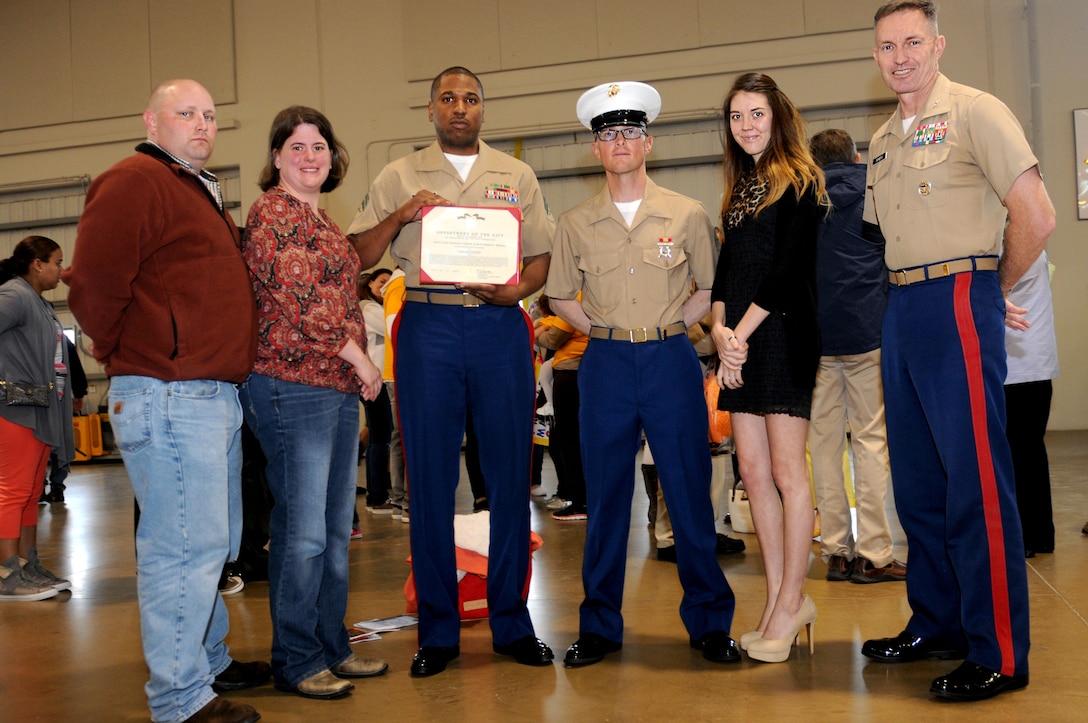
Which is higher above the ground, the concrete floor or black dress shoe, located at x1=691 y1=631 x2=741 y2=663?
black dress shoe, located at x1=691 y1=631 x2=741 y2=663

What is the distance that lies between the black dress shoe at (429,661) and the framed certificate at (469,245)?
1209mm

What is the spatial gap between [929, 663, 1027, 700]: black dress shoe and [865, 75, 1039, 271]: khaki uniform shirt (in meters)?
1.17

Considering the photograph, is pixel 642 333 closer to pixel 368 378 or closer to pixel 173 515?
pixel 368 378

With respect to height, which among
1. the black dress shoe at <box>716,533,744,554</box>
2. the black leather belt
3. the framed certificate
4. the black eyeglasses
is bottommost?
the black dress shoe at <box>716,533,744,554</box>

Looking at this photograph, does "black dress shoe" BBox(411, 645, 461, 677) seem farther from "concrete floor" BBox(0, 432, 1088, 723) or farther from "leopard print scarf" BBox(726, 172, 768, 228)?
"leopard print scarf" BBox(726, 172, 768, 228)

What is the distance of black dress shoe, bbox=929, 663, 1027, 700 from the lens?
2.70m

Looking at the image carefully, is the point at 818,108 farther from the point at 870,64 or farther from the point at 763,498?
the point at 763,498

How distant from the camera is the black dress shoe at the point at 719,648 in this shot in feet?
10.3

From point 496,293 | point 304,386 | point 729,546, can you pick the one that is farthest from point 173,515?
point 729,546

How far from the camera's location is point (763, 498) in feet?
10.5

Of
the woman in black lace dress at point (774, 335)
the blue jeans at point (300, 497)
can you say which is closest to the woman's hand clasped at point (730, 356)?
the woman in black lace dress at point (774, 335)

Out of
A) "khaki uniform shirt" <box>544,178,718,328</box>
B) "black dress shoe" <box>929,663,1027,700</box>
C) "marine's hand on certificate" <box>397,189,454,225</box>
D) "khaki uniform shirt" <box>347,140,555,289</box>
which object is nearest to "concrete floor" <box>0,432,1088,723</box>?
"black dress shoe" <box>929,663,1027,700</box>

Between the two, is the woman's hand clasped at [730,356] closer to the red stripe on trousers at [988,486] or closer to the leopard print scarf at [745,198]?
the leopard print scarf at [745,198]

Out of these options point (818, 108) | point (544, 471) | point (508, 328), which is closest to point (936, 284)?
point (508, 328)
